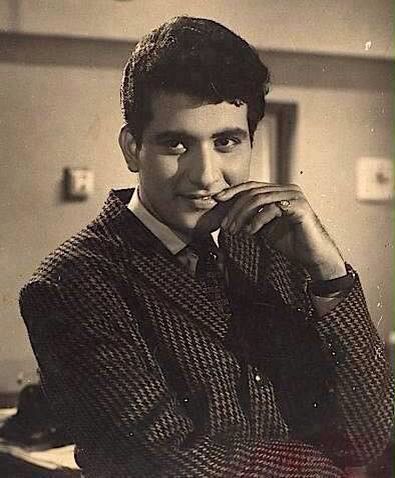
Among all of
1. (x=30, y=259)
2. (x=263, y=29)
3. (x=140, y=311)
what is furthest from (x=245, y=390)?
(x=263, y=29)

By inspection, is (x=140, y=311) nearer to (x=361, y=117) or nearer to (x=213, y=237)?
(x=213, y=237)

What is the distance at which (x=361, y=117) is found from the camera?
3.00ft

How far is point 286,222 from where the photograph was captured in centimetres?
88

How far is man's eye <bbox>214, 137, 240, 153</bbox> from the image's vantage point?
85cm

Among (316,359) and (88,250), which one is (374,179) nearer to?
(316,359)

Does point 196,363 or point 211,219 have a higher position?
point 211,219

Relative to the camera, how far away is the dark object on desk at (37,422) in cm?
86

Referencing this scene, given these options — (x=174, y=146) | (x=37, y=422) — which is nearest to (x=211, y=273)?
(x=174, y=146)

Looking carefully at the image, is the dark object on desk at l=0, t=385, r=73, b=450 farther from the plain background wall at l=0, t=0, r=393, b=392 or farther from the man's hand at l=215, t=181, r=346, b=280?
the man's hand at l=215, t=181, r=346, b=280

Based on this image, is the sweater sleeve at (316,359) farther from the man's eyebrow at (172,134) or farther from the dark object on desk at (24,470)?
the dark object on desk at (24,470)

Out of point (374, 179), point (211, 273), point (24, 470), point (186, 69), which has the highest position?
point (186, 69)

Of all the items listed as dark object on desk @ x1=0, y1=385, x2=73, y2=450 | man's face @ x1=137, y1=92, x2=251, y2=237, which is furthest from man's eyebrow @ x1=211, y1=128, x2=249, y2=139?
dark object on desk @ x1=0, y1=385, x2=73, y2=450

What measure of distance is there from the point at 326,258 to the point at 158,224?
185mm

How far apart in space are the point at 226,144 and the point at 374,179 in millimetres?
180
